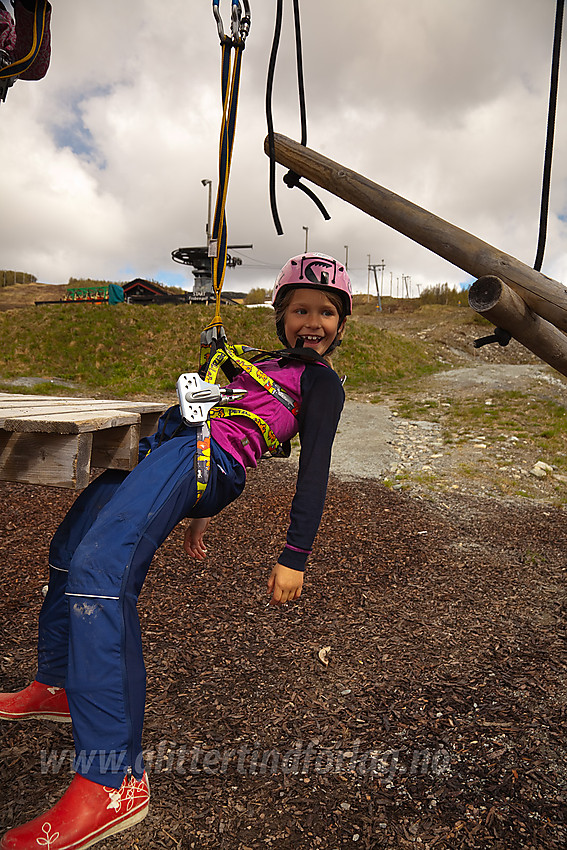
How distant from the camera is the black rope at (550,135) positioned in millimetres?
1997

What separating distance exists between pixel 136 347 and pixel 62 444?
55.1 feet

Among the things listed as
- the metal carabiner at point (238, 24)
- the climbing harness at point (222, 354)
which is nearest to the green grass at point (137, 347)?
the climbing harness at point (222, 354)

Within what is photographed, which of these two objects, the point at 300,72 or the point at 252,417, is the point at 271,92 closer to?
the point at 300,72

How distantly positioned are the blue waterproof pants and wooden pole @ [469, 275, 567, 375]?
1.07 metres

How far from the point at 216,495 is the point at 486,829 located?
1745 millimetres

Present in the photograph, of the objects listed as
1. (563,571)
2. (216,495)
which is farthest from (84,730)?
(563,571)

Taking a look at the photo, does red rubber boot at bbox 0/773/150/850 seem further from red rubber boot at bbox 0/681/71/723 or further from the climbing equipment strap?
the climbing equipment strap

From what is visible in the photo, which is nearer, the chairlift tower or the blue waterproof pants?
the blue waterproof pants

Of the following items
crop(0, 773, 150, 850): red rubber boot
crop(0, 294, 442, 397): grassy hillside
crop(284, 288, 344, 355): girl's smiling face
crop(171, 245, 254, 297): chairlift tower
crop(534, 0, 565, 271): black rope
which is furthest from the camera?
crop(171, 245, 254, 297): chairlift tower

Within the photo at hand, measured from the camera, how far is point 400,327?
32.3 meters

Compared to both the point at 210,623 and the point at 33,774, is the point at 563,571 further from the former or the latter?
the point at 33,774

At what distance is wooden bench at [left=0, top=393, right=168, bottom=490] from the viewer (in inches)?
93.0

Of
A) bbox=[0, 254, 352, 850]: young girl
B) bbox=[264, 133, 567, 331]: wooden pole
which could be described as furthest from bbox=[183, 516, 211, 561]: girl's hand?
bbox=[264, 133, 567, 331]: wooden pole

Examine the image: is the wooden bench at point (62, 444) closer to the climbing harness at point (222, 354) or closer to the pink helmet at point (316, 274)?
the climbing harness at point (222, 354)
